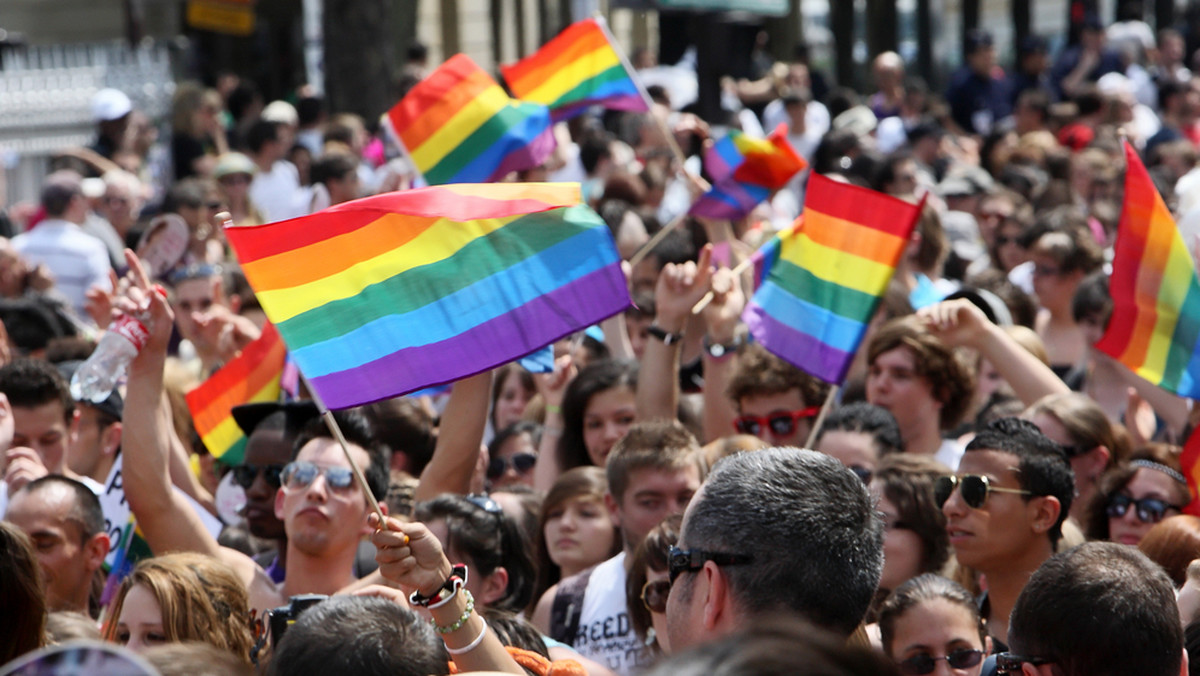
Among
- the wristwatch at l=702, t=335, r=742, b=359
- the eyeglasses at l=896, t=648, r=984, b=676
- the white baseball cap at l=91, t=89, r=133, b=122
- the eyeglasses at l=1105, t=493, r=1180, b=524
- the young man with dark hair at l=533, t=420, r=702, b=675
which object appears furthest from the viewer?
the white baseball cap at l=91, t=89, r=133, b=122

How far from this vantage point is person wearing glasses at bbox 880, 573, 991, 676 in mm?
4176

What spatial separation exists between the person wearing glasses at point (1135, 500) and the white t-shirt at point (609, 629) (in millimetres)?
1664

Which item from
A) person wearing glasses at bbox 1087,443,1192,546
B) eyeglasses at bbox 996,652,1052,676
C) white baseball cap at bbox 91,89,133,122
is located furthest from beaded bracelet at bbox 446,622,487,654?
white baseball cap at bbox 91,89,133,122

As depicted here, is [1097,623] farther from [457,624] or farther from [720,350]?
[720,350]

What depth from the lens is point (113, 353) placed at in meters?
5.03

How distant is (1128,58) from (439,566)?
15.7 meters

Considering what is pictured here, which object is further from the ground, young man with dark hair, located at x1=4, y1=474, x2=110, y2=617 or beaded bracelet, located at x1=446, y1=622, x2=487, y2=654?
beaded bracelet, located at x1=446, y1=622, x2=487, y2=654

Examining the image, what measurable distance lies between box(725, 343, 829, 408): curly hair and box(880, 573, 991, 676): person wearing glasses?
7.36 feet

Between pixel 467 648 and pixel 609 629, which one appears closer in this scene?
pixel 467 648

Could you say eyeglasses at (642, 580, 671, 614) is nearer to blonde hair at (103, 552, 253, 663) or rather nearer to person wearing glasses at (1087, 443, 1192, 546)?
blonde hair at (103, 552, 253, 663)

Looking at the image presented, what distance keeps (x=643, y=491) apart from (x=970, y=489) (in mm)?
1102

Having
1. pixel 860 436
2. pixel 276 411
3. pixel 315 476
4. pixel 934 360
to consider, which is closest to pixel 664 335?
pixel 860 436

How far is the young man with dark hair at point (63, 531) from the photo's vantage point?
5.07 metres

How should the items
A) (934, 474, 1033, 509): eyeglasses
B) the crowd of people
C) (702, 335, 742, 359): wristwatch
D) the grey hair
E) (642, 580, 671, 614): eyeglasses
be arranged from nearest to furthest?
the grey hair < the crowd of people < (642, 580, 671, 614): eyeglasses < (934, 474, 1033, 509): eyeglasses < (702, 335, 742, 359): wristwatch
